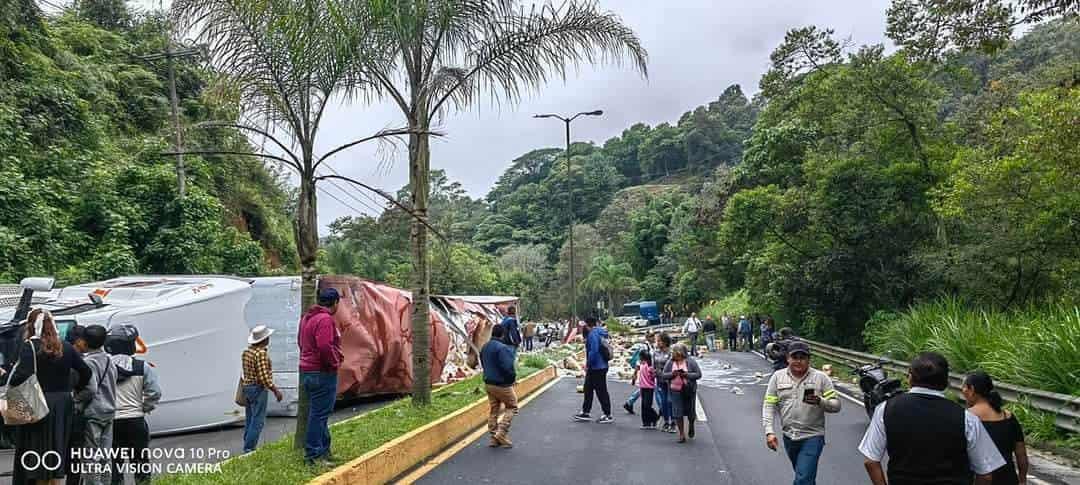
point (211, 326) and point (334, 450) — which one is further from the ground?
point (211, 326)

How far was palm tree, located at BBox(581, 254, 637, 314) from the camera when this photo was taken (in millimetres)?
65312

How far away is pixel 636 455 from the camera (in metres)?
9.27

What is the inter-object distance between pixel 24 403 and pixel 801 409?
5.83m

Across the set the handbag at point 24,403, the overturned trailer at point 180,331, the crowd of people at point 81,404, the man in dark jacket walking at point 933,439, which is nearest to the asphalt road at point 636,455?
the crowd of people at point 81,404

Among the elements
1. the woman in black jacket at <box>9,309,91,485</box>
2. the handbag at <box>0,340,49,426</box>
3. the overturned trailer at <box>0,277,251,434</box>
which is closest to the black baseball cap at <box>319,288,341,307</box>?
the woman in black jacket at <box>9,309,91,485</box>

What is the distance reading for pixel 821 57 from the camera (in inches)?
945

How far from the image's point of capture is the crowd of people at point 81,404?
18.5 ft

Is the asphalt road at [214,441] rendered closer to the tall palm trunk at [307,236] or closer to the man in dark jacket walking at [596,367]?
the tall palm trunk at [307,236]

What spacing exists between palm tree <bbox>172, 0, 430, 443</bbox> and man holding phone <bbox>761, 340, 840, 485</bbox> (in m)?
4.48

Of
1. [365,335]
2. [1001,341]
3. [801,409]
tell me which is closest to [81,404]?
[801,409]

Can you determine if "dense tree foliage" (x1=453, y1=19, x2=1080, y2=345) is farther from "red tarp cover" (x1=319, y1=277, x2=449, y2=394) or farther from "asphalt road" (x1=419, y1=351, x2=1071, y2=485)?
"red tarp cover" (x1=319, y1=277, x2=449, y2=394)

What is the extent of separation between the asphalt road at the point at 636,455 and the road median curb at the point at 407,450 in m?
0.33

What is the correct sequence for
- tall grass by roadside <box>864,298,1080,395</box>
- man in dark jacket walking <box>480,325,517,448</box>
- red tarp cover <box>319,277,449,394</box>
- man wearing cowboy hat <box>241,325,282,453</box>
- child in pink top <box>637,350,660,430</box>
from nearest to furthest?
1. man wearing cowboy hat <box>241,325,282,453</box>
2. man in dark jacket walking <box>480,325,517,448</box>
3. tall grass by roadside <box>864,298,1080,395</box>
4. child in pink top <box>637,350,660,430</box>
5. red tarp cover <box>319,277,449,394</box>

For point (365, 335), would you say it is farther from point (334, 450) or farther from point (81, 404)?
point (81, 404)
